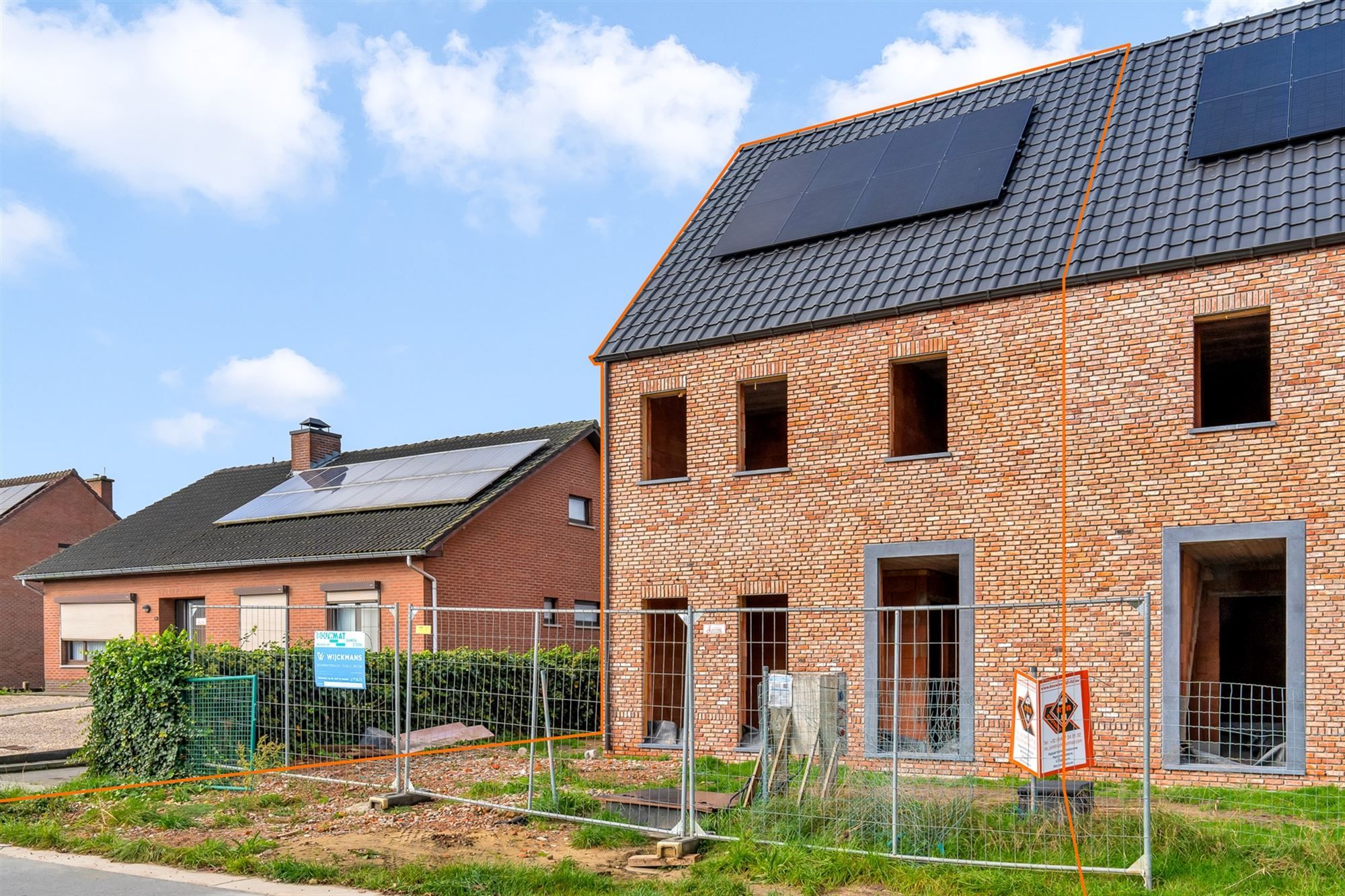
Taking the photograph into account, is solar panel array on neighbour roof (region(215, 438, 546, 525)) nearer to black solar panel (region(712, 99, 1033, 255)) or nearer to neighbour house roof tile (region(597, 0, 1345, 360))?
neighbour house roof tile (region(597, 0, 1345, 360))

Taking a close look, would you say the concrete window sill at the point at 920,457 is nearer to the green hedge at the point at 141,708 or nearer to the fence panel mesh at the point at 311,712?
the fence panel mesh at the point at 311,712

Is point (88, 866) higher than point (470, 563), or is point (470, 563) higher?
point (470, 563)

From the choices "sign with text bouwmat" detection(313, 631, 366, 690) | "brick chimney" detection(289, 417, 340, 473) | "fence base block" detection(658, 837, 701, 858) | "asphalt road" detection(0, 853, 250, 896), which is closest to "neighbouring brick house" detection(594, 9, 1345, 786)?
"fence base block" detection(658, 837, 701, 858)

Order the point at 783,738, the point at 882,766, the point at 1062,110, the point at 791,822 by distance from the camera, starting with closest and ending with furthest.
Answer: the point at 791,822 < the point at 783,738 < the point at 882,766 < the point at 1062,110

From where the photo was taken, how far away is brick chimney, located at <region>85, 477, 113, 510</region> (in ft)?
134

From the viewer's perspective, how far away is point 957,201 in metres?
17.1

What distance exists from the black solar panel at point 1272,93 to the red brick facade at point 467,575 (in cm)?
1467

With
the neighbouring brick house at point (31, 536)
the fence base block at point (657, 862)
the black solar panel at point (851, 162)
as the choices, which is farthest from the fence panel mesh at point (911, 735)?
the neighbouring brick house at point (31, 536)

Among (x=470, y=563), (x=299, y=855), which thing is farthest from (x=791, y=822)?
(x=470, y=563)

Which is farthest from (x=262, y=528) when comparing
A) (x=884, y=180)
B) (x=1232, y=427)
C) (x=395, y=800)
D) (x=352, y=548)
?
(x=1232, y=427)

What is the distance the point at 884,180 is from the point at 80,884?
1452cm

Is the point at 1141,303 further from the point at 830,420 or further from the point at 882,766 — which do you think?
the point at 882,766

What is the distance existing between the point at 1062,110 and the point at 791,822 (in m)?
12.9

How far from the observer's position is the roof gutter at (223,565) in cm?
2356
